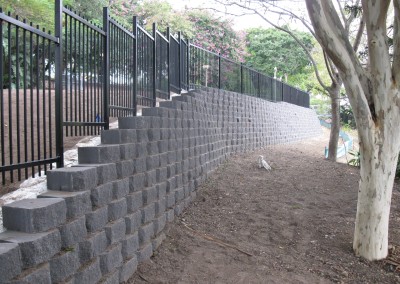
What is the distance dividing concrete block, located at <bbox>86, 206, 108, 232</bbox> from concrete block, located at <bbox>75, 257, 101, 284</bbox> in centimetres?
25

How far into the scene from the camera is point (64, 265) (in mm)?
2705

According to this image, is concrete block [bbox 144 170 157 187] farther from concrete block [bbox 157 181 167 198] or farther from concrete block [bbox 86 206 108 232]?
concrete block [bbox 86 206 108 232]

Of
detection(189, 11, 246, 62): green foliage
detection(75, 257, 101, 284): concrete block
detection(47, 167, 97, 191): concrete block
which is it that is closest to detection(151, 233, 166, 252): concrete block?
detection(75, 257, 101, 284): concrete block

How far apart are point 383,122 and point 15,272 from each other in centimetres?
420

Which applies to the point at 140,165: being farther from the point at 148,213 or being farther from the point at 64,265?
the point at 64,265

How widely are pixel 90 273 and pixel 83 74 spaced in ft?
7.07

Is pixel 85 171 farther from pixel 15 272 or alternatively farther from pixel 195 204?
pixel 195 204

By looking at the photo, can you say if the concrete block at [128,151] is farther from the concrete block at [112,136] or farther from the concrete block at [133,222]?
the concrete block at [133,222]

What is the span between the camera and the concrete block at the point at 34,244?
2.32 meters

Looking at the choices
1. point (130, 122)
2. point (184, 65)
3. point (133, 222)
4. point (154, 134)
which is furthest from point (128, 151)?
point (184, 65)

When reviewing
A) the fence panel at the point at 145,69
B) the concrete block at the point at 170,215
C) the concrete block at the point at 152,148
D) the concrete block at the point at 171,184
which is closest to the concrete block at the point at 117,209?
the concrete block at the point at 152,148

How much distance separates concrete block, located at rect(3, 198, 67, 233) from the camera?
8.13 ft

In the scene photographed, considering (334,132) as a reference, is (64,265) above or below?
below

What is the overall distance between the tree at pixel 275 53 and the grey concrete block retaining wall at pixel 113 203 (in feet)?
70.4
